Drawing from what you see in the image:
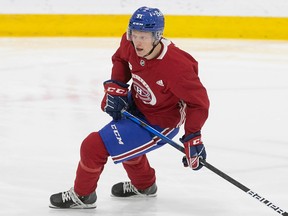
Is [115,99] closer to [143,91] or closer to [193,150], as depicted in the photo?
[143,91]

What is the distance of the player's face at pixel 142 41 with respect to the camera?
90.6 inches

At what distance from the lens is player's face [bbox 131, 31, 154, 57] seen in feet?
7.55

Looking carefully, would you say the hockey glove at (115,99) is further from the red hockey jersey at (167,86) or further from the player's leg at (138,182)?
the player's leg at (138,182)

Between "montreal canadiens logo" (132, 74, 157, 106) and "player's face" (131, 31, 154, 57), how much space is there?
0.41ft

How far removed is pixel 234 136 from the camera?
3529 millimetres

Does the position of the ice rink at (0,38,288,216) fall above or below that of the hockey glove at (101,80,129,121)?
below

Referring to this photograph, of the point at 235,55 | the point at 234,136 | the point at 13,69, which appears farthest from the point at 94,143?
the point at 235,55

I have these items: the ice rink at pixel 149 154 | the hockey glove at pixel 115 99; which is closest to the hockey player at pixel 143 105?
the hockey glove at pixel 115 99

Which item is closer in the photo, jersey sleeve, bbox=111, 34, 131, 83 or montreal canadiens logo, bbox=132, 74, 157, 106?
montreal canadiens logo, bbox=132, 74, 157, 106

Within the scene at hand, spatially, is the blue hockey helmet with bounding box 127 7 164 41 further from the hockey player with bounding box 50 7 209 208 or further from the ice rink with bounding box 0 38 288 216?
the ice rink with bounding box 0 38 288 216

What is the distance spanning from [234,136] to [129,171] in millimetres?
1001

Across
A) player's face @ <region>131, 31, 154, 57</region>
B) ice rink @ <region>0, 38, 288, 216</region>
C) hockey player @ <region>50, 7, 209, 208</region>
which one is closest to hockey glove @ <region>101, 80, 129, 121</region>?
hockey player @ <region>50, 7, 209, 208</region>

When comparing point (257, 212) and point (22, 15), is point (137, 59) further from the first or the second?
point (22, 15)

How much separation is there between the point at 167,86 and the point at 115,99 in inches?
8.4
